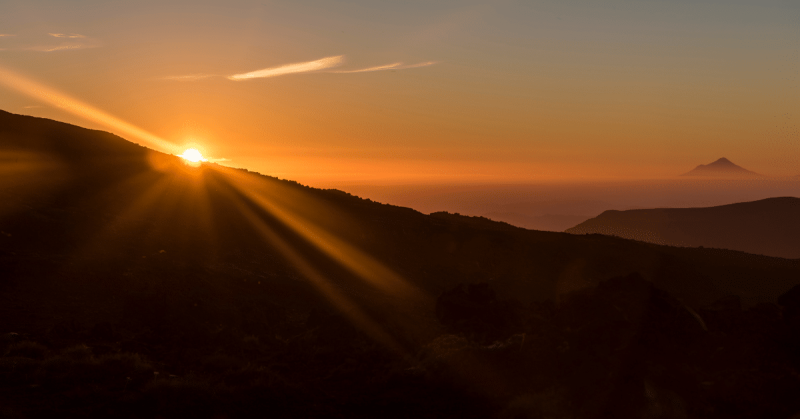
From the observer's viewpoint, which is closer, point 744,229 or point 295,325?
point 295,325

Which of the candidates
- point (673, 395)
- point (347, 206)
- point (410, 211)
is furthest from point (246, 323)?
point (410, 211)

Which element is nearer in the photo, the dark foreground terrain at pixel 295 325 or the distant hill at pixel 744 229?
the dark foreground terrain at pixel 295 325

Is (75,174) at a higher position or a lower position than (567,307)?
higher

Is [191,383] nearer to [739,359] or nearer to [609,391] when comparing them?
[609,391]

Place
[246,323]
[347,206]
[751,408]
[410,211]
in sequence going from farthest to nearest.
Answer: [410,211], [347,206], [246,323], [751,408]

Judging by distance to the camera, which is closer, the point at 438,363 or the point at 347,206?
the point at 438,363

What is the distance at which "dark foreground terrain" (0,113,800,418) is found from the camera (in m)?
15.5

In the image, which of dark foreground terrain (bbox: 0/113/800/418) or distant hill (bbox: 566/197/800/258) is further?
distant hill (bbox: 566/197/800/258)

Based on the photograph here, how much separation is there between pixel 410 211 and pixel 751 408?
41388mm

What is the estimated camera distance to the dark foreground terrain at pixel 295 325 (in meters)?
15.5

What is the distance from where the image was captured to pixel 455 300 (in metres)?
28.3

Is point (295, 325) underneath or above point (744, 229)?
above

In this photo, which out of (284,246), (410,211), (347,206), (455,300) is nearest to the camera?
(455,300)

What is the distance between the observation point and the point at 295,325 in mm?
24859
